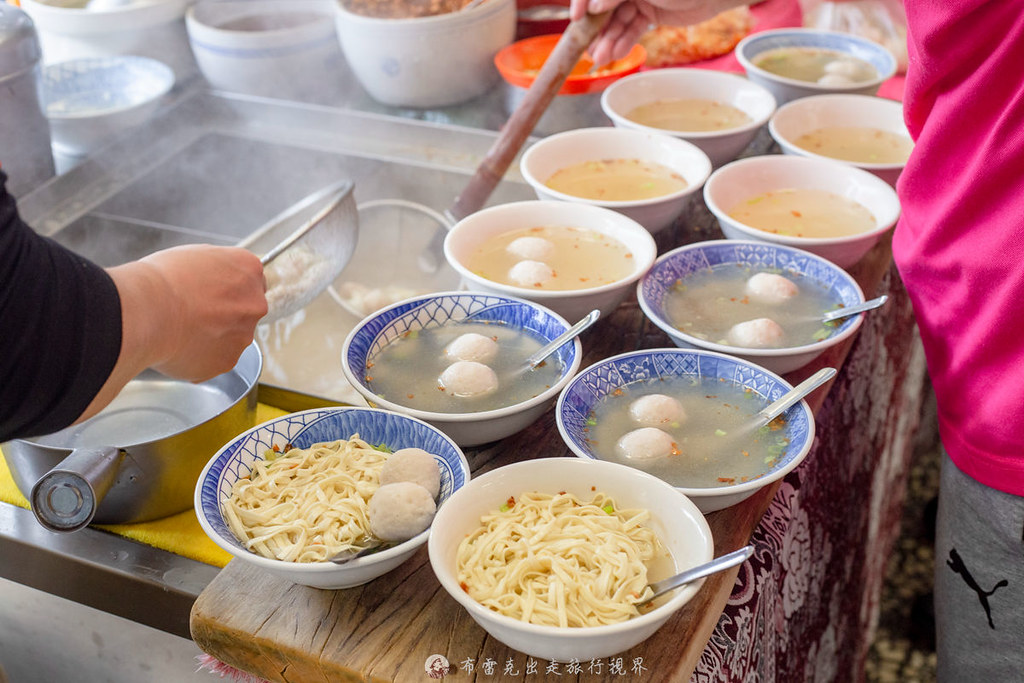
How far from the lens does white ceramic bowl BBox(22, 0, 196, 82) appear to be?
2777 millimetres

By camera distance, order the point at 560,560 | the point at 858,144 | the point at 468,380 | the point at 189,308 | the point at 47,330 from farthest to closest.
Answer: the point at 858,144 < the point at 468,380 < the point at 189,308 < the point at 560,560 < the point at 47,330

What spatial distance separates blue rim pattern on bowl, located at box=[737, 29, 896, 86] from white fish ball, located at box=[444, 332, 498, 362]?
1726 mm

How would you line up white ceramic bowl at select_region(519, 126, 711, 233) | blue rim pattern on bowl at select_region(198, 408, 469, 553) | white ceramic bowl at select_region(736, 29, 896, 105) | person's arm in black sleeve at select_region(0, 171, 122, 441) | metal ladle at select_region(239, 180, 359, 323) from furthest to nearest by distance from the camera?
white ceramic bowl at select_region(736, 29, 896, 105) < white ceramic bowl at select_region(519, 126, 711, 233) < metal ladle at select_region(239, 180, 359, 323) < blue rim pattern on bowl at select_region(198, 408, 469, 553) < person's arm in black sleeve at select_region(0, 171, 122, 441)

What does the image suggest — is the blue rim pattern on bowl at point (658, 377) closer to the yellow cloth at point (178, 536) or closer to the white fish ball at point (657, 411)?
the white fish ball at point (657, 411)

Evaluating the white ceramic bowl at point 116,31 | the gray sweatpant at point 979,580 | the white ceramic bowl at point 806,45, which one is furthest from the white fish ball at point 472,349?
the white ceramic bowl at point 116,31

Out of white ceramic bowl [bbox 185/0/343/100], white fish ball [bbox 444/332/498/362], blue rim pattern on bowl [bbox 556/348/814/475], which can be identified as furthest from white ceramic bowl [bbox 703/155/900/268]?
white ceramic bowl [bbox 185/0/343/100]

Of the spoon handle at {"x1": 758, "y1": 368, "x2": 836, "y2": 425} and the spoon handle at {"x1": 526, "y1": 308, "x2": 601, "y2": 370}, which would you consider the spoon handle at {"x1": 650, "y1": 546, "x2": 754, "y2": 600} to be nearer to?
the spoon handle at {"x1": 758, "y1": 368, "x2": 836, "y2": 425}

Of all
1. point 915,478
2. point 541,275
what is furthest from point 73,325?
point 915,478

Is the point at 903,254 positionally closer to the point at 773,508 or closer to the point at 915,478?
the point at 773,508

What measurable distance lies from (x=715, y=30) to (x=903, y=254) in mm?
2012

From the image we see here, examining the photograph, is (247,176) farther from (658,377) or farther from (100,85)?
(658,377)

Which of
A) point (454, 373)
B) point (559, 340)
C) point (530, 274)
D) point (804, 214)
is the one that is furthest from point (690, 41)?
point (454, 373)

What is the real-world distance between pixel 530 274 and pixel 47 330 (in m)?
0.97

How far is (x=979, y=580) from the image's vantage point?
1.68 meters
